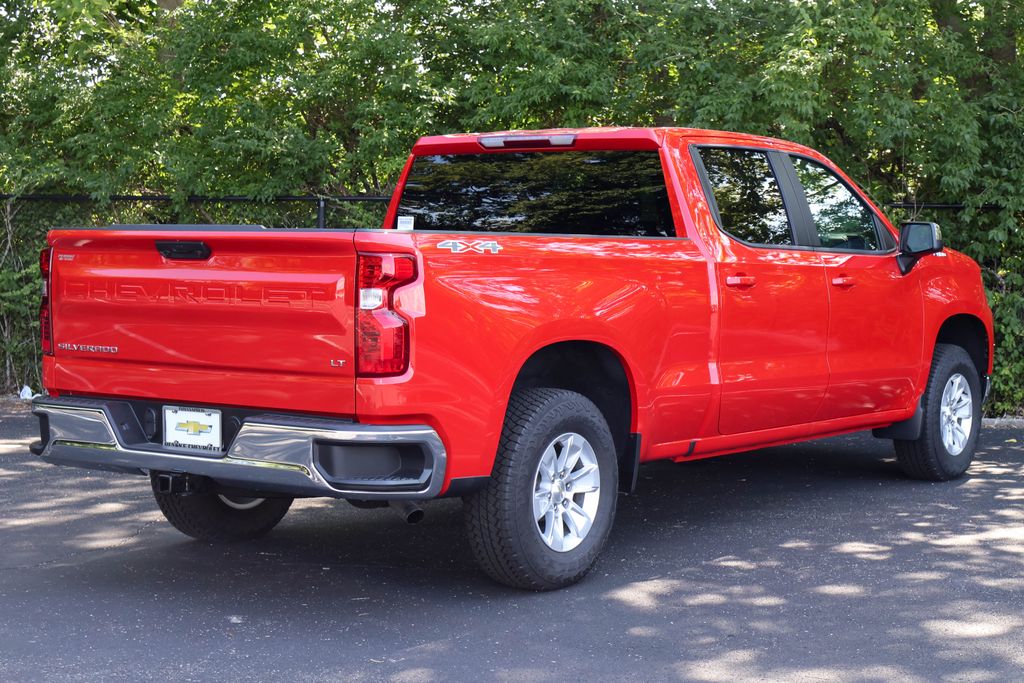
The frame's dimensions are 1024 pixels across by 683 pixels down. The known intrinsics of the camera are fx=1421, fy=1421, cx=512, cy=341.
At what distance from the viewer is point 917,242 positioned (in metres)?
7.93

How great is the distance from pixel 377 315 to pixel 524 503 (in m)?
1.05

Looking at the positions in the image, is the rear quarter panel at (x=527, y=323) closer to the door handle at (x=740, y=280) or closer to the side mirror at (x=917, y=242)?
the door handle at (x=740, y=280)

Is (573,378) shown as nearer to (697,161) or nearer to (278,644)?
(697,161)

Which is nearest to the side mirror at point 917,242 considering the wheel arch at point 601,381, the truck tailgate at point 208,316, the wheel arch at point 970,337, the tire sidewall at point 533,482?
the wheel arch at point 970,337

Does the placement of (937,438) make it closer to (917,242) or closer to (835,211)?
(917,242)

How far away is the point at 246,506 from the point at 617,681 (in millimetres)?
2778

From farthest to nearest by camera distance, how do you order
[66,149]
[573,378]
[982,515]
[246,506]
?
1. [66,149]
2. [982,515]
3. [246,506]
4. [573,378]

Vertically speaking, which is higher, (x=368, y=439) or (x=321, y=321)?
(x=321, y=321)

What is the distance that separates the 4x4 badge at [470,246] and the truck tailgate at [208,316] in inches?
15.8

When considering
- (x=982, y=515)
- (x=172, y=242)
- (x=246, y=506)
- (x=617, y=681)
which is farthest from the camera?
(x=982, y=515)

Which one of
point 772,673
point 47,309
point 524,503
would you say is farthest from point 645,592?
point 47,309

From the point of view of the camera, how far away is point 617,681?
465 centimetres

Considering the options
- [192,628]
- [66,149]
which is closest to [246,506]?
[192,628]

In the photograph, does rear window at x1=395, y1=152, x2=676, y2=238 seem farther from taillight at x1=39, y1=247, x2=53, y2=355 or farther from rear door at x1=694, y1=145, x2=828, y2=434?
taillight at x1=39, y1=247, x2=53, y2=355
